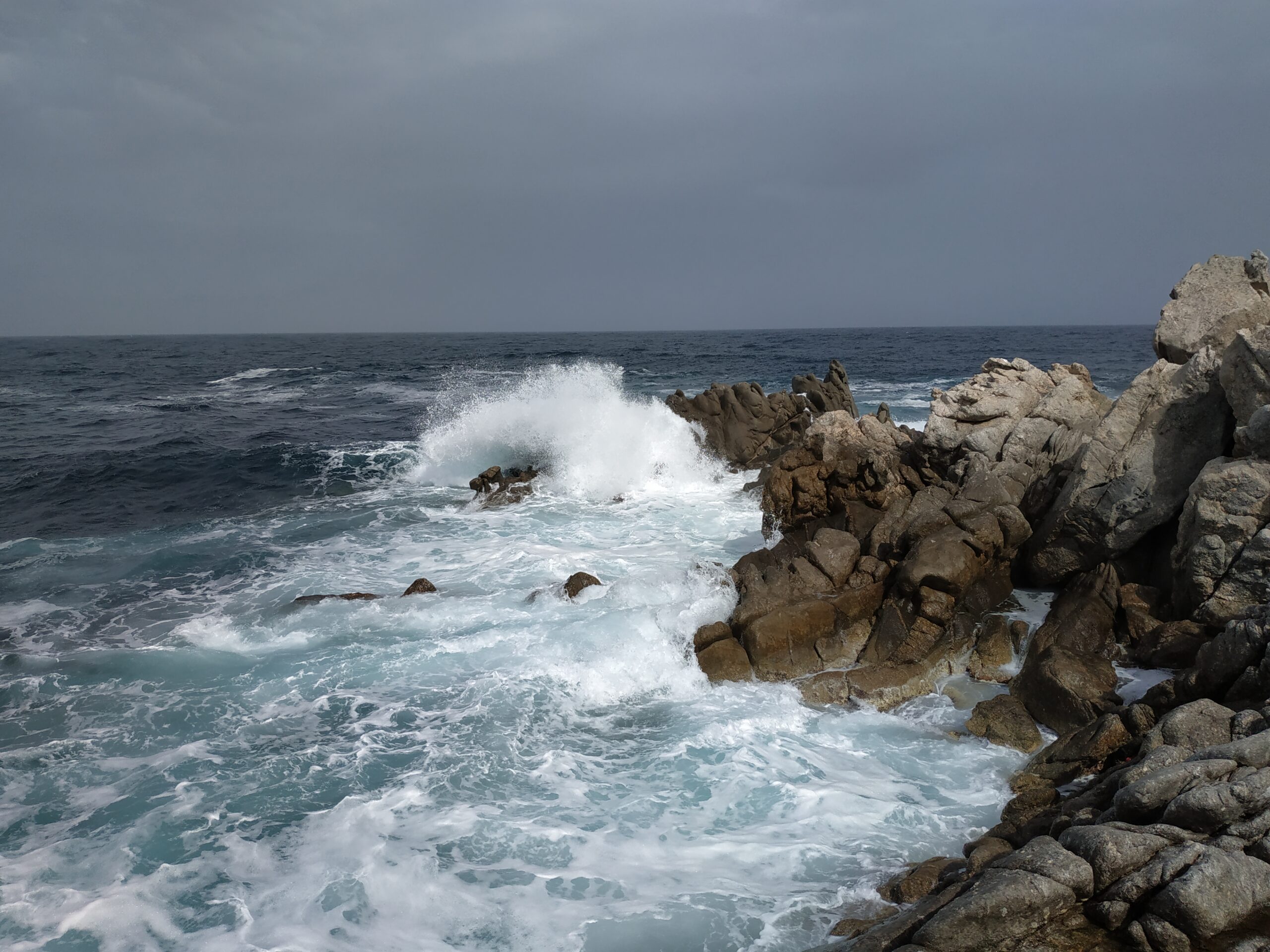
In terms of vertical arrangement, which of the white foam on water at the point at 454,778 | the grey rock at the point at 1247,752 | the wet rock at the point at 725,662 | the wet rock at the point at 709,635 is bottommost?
the white foam on water at the point at 454,778

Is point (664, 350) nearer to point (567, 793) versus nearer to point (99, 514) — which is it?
point (99, 514)

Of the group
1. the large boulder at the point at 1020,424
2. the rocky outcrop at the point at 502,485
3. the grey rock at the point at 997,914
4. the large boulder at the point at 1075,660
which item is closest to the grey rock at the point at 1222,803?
the grey rock at the point at 997,914

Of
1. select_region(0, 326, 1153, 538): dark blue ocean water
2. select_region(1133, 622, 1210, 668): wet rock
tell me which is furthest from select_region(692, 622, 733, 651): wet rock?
select_region(0, 326, 1153, 538): dark blue ocean water

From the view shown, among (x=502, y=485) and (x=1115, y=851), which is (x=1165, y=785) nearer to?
(x=1115, y=851)

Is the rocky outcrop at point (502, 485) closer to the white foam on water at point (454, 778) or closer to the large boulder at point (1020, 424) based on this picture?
the white foam on water at point (454, 778)

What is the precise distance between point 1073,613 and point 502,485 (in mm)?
14371

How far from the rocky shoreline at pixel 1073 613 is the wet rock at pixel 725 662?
3 cm

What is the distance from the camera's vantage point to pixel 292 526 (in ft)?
59.7

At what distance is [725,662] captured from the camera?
1008cm

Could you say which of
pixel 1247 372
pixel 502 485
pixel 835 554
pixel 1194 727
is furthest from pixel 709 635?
pixel 502 485

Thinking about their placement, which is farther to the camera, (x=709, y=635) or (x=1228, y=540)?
(x=709, y=635)

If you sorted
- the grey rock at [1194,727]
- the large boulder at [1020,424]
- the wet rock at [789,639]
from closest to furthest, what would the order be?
the grey rock at [1194,727] < the wet rock at [789,639] < the large boulder at [1020,424]

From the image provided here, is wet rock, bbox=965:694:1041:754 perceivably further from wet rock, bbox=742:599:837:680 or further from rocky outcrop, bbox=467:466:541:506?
rocky outcrop, bbox=467:466:541:506

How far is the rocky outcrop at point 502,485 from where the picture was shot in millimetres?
19766
